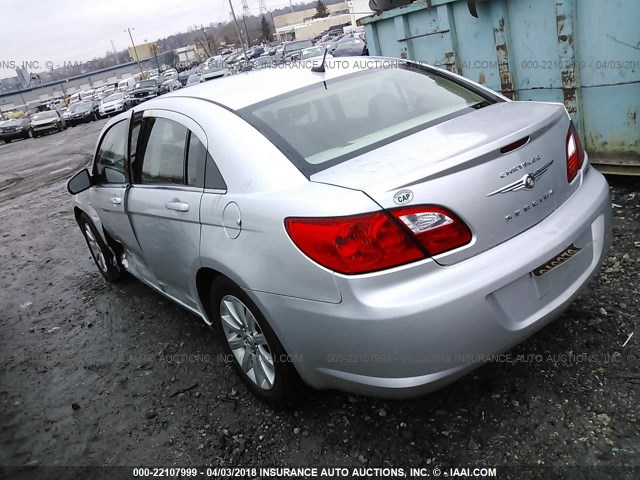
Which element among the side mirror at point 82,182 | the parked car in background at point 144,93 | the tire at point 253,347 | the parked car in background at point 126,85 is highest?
the parked car in background at point 126,85

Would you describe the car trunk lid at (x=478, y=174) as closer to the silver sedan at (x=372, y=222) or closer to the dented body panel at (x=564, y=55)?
the silver sedan at (x=372, y=222)

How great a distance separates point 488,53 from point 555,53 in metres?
0.72

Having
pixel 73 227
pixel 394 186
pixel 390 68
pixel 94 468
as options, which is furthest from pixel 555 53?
pixel 73 227

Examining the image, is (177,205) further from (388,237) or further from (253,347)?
(388,237)

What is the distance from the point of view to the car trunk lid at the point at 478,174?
6.73 ft

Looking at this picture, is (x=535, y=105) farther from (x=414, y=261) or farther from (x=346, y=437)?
(x=346, y=437)

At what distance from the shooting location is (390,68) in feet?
10.6

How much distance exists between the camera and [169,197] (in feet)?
10.0

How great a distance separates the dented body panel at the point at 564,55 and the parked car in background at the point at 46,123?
29908 mm

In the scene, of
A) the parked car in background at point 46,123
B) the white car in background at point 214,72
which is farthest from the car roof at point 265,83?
the parked car in background at point 46,123

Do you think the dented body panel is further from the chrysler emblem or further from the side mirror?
the side mirror

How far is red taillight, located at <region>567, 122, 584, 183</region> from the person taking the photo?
251cm

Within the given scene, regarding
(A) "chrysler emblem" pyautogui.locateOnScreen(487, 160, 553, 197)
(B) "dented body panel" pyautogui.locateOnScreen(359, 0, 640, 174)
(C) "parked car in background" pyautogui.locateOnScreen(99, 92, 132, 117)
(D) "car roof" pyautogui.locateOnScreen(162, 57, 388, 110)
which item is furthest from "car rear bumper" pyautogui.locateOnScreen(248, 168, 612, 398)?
(C) "parked car in background" pyautogui.locateOnScreen(99, 92, 132, 117)

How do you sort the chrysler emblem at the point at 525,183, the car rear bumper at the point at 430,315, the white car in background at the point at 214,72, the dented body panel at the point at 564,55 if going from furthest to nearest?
the white car in background at the point at 214,72 → the dented body panel at the point at 564,55 → the chrysler emblem at the point at 525,183 → the car rear bumper at the point at 430,315
